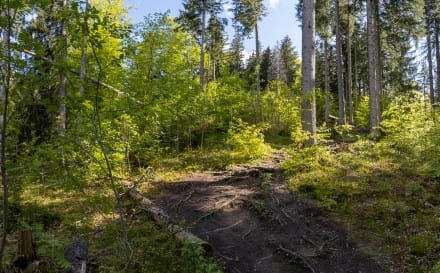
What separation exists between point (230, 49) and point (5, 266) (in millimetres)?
42777

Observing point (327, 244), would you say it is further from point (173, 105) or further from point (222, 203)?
point (173, 105)

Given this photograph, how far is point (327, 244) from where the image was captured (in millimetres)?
5195

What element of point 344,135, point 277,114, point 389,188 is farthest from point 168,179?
point 344,135

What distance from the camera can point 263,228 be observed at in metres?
5.82

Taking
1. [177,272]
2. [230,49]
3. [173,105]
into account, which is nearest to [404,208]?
[177,272]

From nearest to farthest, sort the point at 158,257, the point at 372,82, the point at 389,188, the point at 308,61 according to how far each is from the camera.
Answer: the point at 158,257 → the point at 389,188 → the point at 308,61 → the point at 372,82

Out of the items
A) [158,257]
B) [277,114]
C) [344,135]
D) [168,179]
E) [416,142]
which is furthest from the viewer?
[277,114]

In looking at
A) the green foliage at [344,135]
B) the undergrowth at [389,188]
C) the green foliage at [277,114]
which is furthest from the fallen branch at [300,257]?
the green foliage at [277,114]

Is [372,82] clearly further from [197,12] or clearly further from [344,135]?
[197,12]

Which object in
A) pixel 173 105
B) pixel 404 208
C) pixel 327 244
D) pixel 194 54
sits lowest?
pixel 327 244

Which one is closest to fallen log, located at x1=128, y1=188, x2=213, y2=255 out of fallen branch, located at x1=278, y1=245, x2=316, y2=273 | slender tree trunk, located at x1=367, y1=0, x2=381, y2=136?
fallen branch, located at x1=278, y1=245, x2=316, y2=273

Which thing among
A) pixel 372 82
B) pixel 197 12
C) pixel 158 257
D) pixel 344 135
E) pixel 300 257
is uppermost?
pixel 197 12

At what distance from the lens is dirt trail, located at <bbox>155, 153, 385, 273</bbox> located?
4.66m

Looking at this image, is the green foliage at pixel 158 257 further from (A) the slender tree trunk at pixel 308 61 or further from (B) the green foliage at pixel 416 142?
(A) the slender tree trunk at pixel 308 61
